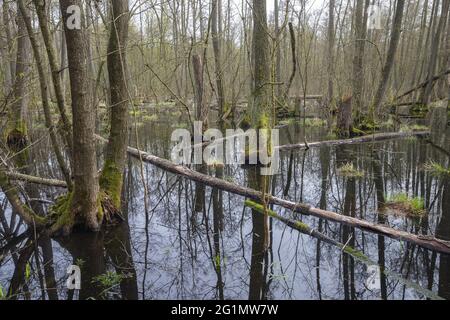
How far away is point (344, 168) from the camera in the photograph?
24.8ft

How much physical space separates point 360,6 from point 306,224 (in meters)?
9.17

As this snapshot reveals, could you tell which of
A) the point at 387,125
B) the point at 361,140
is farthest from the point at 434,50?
the point at 361,140

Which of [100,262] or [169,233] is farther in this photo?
[169,233]

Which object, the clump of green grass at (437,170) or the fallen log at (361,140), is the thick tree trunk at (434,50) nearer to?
the fallen log at (361,140)

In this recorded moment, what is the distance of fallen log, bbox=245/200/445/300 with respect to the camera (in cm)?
331

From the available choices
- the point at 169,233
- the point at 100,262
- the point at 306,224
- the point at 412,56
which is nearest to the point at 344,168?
the point at 306,224

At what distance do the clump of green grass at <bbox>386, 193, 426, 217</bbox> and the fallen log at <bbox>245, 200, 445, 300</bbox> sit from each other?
63.3 inches

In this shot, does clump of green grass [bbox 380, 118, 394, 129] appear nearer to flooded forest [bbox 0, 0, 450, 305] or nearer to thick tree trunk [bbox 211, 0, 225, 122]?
flooded forest [bbox 0, 0, 450, 305]

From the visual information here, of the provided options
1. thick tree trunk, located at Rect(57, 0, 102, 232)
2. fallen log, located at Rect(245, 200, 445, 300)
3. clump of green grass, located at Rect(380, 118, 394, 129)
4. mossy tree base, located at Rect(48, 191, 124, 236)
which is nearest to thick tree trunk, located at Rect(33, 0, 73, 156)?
thick tree trunk, located at Rect(57, 0, 102, 232)

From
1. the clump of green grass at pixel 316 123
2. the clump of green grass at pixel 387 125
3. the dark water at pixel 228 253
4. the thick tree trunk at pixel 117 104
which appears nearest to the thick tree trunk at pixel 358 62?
the clump of green grass at pixel 387 125

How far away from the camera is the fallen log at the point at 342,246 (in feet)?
10.9

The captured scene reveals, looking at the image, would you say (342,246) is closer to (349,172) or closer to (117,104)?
(117,104)

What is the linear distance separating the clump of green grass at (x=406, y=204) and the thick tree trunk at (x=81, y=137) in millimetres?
4268
